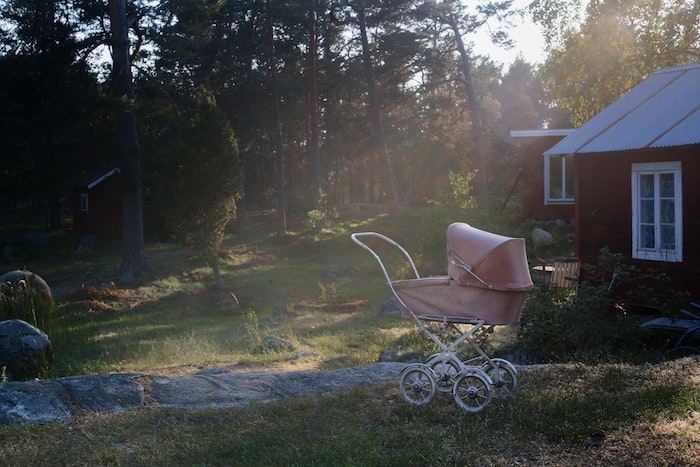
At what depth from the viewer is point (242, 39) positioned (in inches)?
1326

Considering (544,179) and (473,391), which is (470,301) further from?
(544,179)

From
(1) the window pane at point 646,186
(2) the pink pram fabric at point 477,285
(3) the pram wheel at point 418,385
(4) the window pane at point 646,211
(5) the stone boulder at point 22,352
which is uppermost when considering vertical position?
(1) the window pane at point 646,186

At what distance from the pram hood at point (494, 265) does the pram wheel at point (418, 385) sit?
0.87 metres

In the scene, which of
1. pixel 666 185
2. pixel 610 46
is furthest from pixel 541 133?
pixel 666 185

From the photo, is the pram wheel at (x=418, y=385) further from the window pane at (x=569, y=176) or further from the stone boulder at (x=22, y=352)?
the window pane at (x=569, y=176)

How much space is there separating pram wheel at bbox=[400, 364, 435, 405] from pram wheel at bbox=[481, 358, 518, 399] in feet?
1.83

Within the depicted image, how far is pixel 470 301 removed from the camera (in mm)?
6141

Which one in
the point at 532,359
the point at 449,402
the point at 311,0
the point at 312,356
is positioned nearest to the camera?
the point at 449,402

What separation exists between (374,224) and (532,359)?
23.9 m

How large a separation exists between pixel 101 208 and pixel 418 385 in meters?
33.1

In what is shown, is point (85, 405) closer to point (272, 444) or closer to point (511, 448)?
point (272, 444)

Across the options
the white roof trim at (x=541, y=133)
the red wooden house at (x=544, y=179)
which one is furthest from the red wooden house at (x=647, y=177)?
the white roof trim at (x=541, y=133)

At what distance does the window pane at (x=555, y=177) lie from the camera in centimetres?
2847

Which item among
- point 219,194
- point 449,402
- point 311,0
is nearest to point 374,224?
point 311,0
